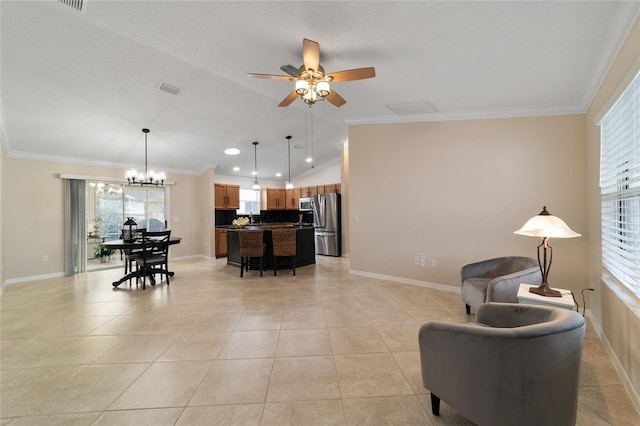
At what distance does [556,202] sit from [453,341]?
3.25m

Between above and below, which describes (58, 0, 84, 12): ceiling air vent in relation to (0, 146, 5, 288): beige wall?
above

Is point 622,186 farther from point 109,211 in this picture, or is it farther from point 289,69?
point 109,211

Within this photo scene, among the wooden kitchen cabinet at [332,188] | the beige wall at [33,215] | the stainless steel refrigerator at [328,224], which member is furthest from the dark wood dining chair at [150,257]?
the wooden kitchen cabinet at [332,188]

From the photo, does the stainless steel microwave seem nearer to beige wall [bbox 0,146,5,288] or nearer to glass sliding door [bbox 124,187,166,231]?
glass sliding door [bbox 124,187,166,231]

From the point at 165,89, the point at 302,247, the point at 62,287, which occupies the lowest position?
the point at 62,287

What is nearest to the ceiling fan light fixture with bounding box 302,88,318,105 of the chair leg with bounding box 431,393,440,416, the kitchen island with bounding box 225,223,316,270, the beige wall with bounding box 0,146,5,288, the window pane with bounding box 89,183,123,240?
the chair leg with bounding box 431,393,440,416

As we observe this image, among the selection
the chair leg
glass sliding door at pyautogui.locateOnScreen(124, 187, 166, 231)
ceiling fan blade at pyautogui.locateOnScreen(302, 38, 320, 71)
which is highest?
ceiling fan blade at pyautogui.locateOnScreen(302, 38, 320, 71)

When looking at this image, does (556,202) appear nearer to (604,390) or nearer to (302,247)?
(604,390)

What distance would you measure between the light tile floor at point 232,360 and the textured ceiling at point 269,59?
8.83 ft

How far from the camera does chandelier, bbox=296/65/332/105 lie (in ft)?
7.82

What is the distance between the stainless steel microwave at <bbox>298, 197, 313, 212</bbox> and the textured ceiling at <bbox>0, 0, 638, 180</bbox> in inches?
139

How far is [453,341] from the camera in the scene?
1.37m

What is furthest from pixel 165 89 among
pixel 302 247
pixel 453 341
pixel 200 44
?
pixel 453 341

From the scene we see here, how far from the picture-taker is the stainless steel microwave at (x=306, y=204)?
312 inches
